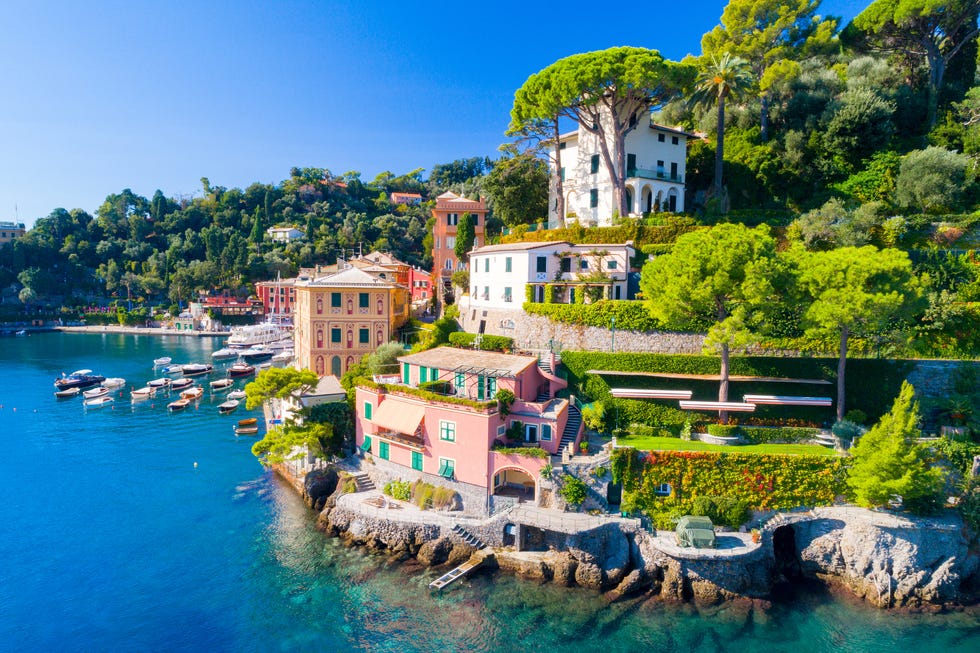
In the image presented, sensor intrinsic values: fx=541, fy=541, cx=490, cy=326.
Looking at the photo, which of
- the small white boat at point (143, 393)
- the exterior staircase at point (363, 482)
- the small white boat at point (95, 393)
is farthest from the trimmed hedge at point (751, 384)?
the small white boat at point (95, 393)

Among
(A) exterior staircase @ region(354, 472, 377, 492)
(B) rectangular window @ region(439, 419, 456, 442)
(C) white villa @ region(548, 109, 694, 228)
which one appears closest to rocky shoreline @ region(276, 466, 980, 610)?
(B) rectangular window @ region(439, 419, 456, 442)

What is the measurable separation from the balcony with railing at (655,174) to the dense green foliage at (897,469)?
24.5m

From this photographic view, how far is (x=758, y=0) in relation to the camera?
47.2m

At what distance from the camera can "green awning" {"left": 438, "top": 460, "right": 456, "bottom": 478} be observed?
87.8ft

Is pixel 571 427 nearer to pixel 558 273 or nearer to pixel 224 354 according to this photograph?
pixel 558 273

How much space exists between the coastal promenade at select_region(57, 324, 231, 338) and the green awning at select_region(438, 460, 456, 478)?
272 feet

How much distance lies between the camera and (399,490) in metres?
27.8

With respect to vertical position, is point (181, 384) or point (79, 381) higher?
point (79, 381)

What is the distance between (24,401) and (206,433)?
2418cm

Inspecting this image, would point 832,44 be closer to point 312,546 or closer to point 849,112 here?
point 849,112

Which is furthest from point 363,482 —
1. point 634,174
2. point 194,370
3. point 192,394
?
point 194,370

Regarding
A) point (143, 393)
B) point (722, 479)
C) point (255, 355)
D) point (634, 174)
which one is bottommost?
point (143, 393)

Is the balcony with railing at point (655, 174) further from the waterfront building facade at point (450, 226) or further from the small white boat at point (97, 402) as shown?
the small white boat at point (97, 402)

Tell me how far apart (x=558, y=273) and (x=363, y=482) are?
1845 cm
